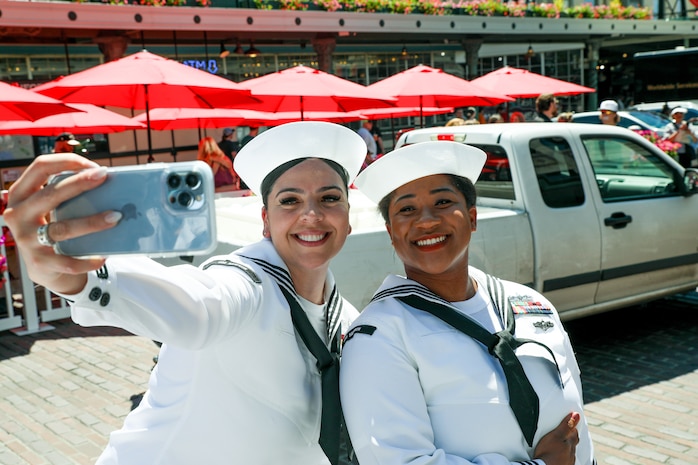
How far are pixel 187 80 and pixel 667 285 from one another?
578 cm

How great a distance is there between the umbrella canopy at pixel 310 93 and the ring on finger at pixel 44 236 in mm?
8797

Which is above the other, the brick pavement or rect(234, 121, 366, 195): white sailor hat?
rect(234, 121, 366, 195): white sailor hat

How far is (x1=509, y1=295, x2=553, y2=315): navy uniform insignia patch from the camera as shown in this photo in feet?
7.42

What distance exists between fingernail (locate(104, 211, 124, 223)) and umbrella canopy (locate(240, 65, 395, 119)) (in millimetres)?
8786

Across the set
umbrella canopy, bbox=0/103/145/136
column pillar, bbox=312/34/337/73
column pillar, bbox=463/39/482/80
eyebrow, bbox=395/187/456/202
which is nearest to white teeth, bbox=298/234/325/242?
eyebrow, bbox=395/187/456/202

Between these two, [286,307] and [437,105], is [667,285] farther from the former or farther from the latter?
[437,105]

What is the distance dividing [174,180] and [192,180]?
0.03 metres

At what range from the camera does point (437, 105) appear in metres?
14.8

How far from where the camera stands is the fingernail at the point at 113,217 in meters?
1.18

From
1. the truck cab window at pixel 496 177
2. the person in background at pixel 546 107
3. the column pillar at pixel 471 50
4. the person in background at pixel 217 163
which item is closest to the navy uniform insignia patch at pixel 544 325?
the truck cab window at pixel 496 177

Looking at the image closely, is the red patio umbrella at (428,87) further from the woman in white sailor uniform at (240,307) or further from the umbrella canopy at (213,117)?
the woman in white sailor uniform at (240,307)

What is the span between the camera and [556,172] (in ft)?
18.6

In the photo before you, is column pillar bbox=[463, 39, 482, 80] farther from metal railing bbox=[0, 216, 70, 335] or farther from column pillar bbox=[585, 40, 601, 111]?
metal railing bbox=[0, 216, 70, 335]

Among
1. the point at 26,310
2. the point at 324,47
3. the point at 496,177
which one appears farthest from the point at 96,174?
the point at 324,47
